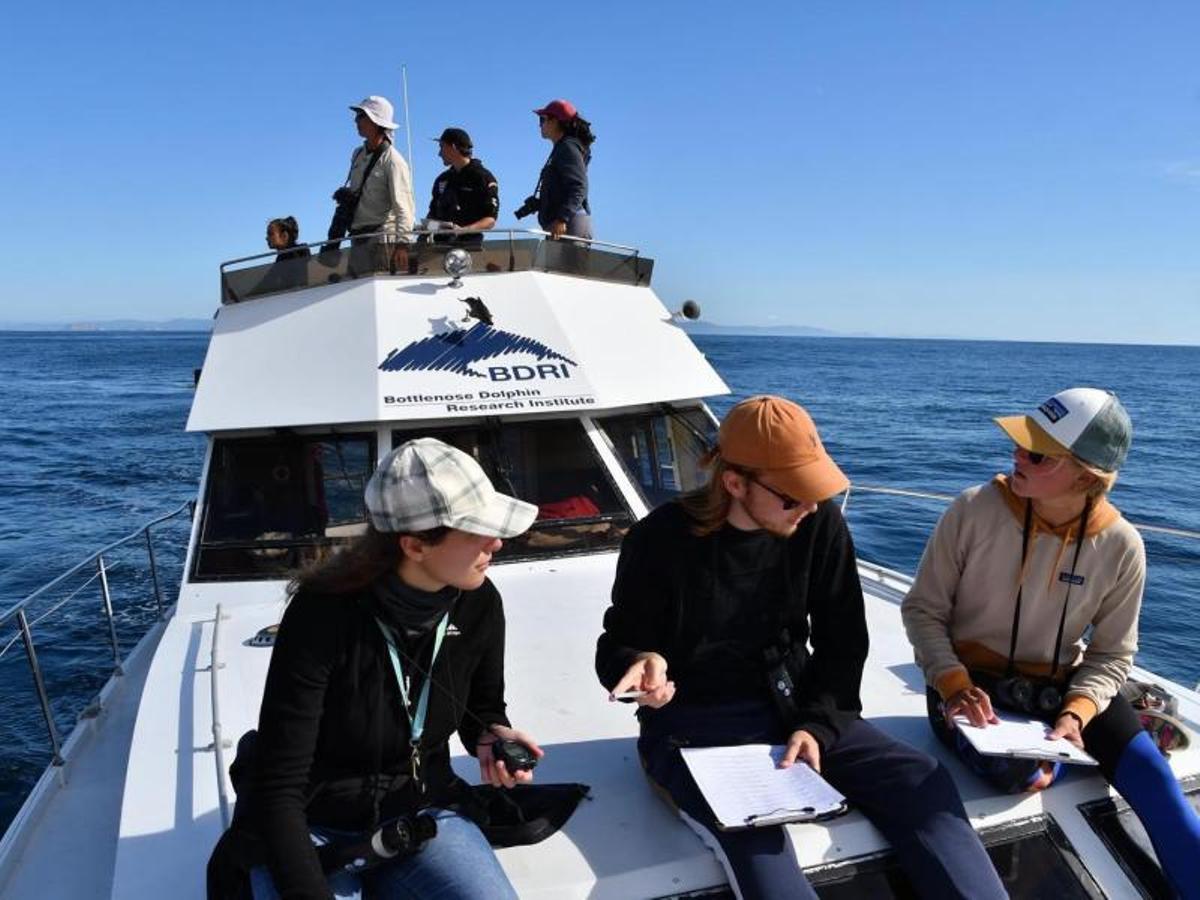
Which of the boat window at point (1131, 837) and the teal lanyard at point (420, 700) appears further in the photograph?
the boat window at point (1131, 837)

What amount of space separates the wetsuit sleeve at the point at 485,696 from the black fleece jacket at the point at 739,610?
0.33 m

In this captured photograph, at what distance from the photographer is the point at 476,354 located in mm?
4973

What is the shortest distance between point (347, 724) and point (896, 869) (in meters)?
1.53

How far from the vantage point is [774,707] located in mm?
2678

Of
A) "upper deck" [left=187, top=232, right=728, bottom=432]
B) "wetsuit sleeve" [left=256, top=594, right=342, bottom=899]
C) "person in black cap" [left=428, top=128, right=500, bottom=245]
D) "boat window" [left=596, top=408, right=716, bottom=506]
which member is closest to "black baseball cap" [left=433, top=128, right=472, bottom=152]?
"person in black cap" [left=428, top=128, right=500, bottom=245]

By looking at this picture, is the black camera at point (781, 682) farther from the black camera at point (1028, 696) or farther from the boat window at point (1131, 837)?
the boat window at point (1131, 837)

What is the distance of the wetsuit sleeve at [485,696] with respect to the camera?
2379 mm

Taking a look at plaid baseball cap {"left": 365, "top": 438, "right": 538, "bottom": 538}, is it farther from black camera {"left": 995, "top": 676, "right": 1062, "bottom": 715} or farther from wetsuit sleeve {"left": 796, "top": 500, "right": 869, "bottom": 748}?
black camera {"left": 995, "top": 676, "right": 1062, "bottom": 715}

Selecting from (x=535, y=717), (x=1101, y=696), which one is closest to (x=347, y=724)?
(x=535, y=717)

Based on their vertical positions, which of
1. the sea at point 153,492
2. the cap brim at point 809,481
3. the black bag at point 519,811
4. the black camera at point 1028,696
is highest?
the cap brim at point 809,481

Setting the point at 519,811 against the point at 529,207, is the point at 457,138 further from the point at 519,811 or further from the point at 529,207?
the point at 519,811

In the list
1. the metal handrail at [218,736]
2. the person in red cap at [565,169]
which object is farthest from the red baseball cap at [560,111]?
the metal handrail at [218,736]

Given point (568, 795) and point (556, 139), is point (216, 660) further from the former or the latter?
point (556, 139)

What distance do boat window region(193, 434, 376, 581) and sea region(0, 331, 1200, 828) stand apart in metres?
0.86
